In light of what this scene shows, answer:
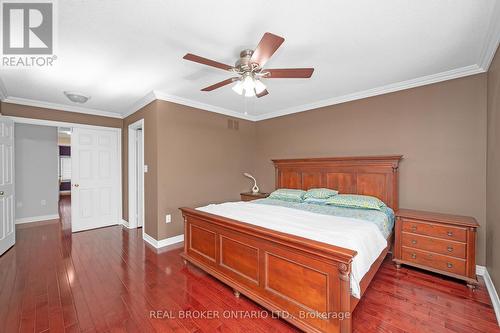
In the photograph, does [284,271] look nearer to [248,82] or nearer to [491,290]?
[248,82]

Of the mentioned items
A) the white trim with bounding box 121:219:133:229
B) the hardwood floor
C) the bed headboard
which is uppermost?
the bed headboard

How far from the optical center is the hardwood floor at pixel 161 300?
175cm

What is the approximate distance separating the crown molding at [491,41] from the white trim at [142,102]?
385cm

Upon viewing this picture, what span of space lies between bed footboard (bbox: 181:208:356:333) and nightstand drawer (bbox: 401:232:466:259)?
5.68ft

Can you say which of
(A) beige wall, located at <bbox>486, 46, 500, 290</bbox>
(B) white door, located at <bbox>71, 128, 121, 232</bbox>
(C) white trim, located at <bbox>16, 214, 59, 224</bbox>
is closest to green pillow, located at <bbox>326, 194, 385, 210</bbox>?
(A) beige wall, located at <bbox>486, 46, 500, 290</bbox>

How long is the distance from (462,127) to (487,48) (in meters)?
0.90

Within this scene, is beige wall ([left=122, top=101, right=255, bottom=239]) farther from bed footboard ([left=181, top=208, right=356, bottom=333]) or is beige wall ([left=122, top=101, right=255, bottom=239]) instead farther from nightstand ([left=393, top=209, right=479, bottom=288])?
nightstand ([left=393, top=209, right=479, bottom=288])

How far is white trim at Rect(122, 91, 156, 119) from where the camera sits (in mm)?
3459

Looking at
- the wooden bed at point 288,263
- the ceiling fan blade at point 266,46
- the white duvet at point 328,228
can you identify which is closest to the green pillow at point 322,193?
the wooden bed at point 288,263

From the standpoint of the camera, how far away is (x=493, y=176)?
2.13 meters

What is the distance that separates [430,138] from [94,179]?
5927 mm

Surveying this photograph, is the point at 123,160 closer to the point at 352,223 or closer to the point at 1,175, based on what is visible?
the point at 1,175

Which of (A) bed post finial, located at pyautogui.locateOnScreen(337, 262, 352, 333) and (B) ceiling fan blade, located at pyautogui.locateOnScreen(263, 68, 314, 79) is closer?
(A) bed post finial, located at pyautogui.locateOnScreen(337, 262, 352, 333)

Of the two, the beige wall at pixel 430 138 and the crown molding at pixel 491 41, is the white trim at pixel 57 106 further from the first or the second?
the crown molding at pixel 491 41
